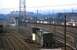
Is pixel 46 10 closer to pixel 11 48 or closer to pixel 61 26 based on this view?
pixel 61 26

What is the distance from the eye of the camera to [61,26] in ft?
8.78

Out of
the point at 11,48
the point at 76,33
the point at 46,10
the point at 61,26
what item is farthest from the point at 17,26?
the point at 76,33

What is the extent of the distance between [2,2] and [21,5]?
30 centimetres

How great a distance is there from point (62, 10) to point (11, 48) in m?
1.07

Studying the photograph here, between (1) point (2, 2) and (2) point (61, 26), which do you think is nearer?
(1) point (2, 2)

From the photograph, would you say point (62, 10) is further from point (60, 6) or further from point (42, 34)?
point (42, 34)

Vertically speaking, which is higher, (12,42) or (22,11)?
(22,11)

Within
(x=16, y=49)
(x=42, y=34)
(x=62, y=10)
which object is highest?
(x=62, y=10)

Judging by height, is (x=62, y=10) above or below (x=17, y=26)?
above

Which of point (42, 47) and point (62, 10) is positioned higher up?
point (62, 10)

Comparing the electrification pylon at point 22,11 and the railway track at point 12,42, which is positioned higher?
the electrification pylon at point 22,11

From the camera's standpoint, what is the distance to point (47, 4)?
2.56 metres

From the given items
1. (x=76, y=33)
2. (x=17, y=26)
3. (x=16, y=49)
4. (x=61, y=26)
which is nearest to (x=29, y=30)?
(x=17, y=26)

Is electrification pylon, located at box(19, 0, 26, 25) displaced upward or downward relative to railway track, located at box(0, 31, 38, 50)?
upward
